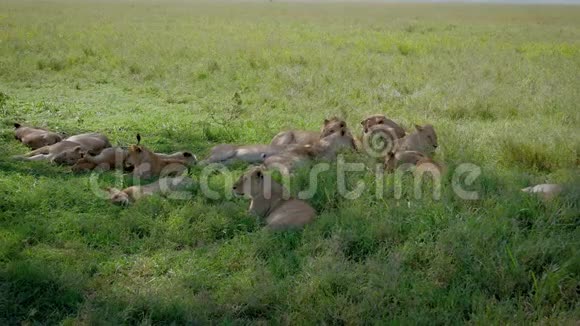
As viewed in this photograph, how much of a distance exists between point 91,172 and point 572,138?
20.0ft

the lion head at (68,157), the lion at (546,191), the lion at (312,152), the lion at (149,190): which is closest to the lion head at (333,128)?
the lion at (312,152)

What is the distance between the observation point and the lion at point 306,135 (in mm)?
8320

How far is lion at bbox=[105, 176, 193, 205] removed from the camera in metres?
6.60

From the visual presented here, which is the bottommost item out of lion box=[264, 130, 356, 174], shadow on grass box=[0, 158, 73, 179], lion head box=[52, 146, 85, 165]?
shadow on grass box=[0, 158, 73, 179]

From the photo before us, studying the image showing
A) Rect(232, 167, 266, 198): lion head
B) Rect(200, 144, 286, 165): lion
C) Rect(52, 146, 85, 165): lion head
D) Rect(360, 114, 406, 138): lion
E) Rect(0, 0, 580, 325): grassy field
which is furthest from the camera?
Rect(360, 114, 406, 138): lion

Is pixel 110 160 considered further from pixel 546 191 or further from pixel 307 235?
pixel 546 191

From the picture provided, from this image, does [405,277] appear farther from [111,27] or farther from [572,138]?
[111,27]

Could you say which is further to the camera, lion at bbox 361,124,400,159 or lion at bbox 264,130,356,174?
lion at bbox 361,124,400,159

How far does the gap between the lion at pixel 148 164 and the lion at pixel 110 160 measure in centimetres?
12

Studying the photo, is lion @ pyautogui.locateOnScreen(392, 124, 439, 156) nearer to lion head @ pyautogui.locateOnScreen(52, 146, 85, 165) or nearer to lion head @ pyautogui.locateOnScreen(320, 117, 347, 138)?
lion head @ pyautogui.locateOnScreen(320, 117, 347, 138)

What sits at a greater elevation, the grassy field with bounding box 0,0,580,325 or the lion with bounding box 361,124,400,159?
the lion with bounding box 361,124,400,159

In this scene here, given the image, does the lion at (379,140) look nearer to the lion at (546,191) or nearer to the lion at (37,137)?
the lion at (546,191)

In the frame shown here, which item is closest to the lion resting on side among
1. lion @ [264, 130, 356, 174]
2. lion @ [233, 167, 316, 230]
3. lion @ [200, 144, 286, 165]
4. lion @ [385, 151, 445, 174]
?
lion @ [385, 151, 445, 174]

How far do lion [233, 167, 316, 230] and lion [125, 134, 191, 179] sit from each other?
1.22m
